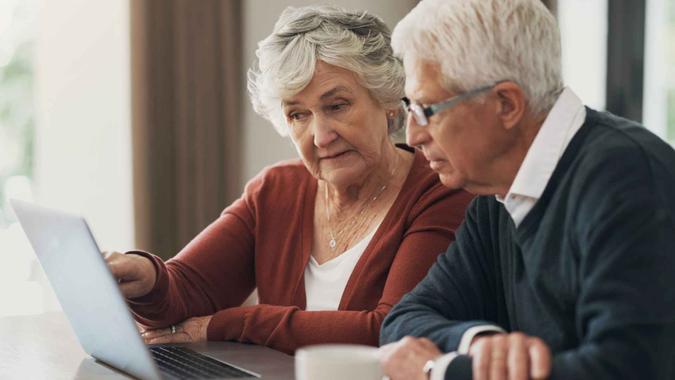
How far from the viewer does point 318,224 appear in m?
2.26

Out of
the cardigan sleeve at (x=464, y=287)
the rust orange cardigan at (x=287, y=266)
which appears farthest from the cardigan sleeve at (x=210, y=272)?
the cardigan sleeve at (x=464, y=287)

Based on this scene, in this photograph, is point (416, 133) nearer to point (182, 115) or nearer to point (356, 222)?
point (356, 222)

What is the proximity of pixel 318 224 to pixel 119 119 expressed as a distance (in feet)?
5.77

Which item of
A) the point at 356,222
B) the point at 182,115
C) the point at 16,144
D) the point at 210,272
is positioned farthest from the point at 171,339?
the point at 16,144

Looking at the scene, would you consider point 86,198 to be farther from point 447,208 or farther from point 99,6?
point 447,208

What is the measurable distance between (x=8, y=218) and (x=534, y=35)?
2775 mm

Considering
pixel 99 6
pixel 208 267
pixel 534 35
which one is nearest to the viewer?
pixel 534 35

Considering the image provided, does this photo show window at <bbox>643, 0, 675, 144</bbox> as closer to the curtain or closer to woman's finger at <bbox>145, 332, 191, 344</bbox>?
the curtain

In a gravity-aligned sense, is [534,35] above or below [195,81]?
above

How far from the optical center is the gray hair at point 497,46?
56.3 inches

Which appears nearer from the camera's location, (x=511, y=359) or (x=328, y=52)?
(x=511, y=359)

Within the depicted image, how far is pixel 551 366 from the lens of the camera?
1250 millimetres

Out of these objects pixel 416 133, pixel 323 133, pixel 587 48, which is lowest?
pixel 587 48

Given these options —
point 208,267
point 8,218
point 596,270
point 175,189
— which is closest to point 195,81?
point 175,189
